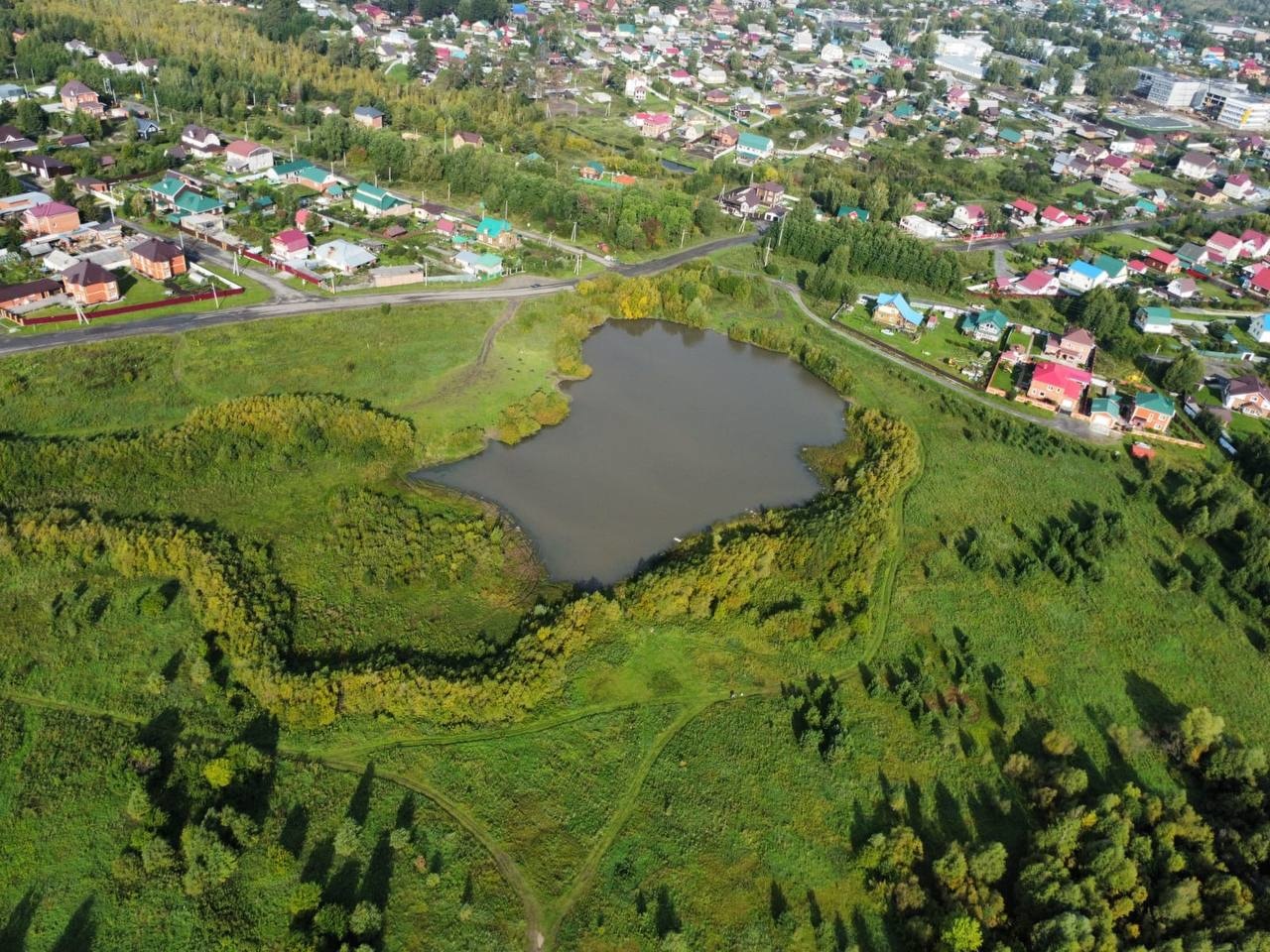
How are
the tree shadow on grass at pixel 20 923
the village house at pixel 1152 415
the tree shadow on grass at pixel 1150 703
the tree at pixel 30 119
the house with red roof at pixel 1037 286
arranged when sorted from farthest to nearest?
the tree at pixel 30 119 → the house with red roof at pixel 1037 286 → the village house at pixel 1152 415 → the tree shadow on grass at pixel 1150 703 → the tree shadow on grass at pixel 20 923

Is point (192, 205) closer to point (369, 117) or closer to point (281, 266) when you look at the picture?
point (281, 266)

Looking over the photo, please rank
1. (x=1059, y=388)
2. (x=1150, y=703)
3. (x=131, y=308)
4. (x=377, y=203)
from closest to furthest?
1. (x=1150, y=703)
2. (x=131, y=308)
3. (x=1059, y=388)
4. (x=377, y=203)

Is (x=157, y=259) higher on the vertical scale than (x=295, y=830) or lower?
higher

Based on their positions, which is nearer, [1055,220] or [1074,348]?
[1074,348]

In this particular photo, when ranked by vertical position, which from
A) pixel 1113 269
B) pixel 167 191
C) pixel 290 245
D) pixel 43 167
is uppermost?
pixel 1113 269

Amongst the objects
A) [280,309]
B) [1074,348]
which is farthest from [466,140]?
[1074,348]

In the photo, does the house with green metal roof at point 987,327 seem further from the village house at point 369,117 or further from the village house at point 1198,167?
the village house at point 369,117

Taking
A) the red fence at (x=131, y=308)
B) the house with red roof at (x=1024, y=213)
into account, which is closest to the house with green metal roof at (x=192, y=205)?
the red fence at (x=131, y=308)
